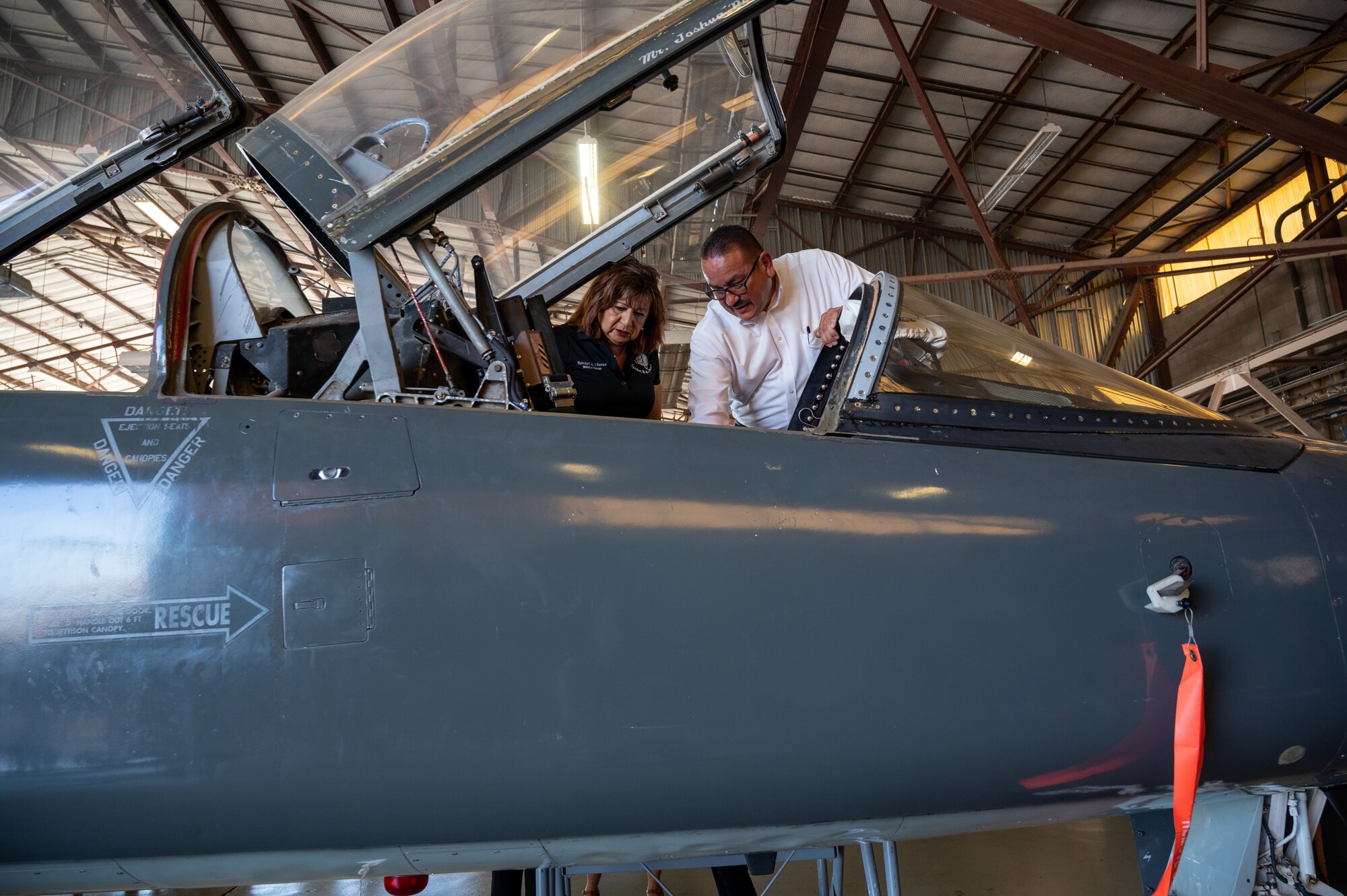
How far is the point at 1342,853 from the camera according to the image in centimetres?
236

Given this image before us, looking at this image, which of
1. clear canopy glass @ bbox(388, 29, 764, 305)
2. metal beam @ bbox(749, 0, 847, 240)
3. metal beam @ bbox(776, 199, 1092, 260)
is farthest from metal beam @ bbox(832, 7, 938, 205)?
clear canopy glass @ bbox(388, 29, 764, 305)

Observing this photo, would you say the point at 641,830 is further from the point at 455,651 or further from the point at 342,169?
the point at 342,169

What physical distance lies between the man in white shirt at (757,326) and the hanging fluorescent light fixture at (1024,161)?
9561mm

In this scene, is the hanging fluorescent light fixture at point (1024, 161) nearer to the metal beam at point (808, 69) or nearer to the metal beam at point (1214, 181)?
the metal beam at point (808, 69)

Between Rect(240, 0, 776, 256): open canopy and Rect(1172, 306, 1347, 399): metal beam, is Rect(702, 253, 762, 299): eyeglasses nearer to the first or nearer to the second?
Rect(240, 0, 776, 256): open canopy

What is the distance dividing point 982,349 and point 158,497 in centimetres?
245

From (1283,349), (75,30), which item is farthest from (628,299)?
(1283,349)

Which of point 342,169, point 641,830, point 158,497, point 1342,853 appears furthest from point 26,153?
point 1342,853

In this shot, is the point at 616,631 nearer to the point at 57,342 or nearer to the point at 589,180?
Answer: the point at 589,180

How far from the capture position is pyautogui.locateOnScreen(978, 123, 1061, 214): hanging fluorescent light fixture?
12.1 meters

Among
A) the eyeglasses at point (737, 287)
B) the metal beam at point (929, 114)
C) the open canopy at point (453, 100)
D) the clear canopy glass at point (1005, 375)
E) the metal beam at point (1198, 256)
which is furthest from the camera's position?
the metal beam at point (1198, 256)

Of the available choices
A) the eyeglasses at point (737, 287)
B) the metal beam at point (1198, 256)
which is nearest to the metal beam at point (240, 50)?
the metal beam at point (1198, 256)

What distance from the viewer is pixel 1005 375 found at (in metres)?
2.83

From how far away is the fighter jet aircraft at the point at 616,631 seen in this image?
2072 mm
